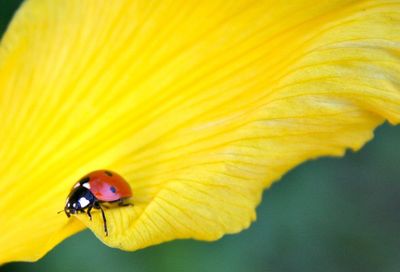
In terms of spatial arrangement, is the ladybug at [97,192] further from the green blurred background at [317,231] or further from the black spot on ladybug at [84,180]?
the green blurred background at [317,231]

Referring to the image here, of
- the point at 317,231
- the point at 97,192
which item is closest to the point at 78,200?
the point at 97,192

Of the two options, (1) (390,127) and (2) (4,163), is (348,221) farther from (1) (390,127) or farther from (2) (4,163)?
(2) (4,163)

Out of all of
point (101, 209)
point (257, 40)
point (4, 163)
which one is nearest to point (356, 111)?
point (257, 40)

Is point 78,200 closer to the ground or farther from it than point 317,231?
farther from it

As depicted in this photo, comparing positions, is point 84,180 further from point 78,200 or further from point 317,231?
point 317,231

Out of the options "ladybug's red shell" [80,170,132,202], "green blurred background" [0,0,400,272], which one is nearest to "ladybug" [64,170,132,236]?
"ladybug's red shell" [80,170,132,202]

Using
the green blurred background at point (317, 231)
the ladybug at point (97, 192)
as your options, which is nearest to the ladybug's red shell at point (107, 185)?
the ladybug at point (97, 192)

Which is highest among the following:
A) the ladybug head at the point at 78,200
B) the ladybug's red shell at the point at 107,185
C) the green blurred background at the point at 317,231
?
the ladybug's red shell at the point at 107,185

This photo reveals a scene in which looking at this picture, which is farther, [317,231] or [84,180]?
[317,231]
